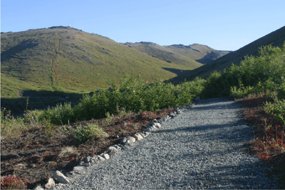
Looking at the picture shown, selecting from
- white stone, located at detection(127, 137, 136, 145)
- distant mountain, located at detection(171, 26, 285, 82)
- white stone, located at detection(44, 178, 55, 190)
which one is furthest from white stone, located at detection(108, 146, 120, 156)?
distant mountain, located at detection(171, 26, 285, 82)

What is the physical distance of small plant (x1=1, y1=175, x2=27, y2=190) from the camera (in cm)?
1013

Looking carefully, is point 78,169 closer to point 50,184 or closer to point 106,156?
point 50,184

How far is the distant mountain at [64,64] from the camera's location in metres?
134

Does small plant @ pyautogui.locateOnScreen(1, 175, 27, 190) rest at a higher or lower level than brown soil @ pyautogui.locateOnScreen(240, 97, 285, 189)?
lower

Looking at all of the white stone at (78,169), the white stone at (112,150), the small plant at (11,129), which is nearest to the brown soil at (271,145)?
the white stone at (112,150)

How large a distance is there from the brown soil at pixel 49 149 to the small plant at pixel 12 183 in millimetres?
139

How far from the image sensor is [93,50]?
584 ft

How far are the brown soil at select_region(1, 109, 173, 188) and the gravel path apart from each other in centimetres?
91

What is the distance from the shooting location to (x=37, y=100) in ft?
332

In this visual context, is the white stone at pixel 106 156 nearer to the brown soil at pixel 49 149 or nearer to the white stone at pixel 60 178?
the brown soil at pixel 49 149

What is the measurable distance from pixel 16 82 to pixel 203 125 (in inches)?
4533

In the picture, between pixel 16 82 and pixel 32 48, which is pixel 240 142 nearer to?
pixel 16 82

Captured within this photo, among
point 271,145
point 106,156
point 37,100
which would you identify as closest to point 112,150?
point 106,156

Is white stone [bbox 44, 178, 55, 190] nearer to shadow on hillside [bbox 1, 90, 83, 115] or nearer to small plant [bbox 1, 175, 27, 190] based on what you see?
small plant [bbox 1, 175, 27, 190]
